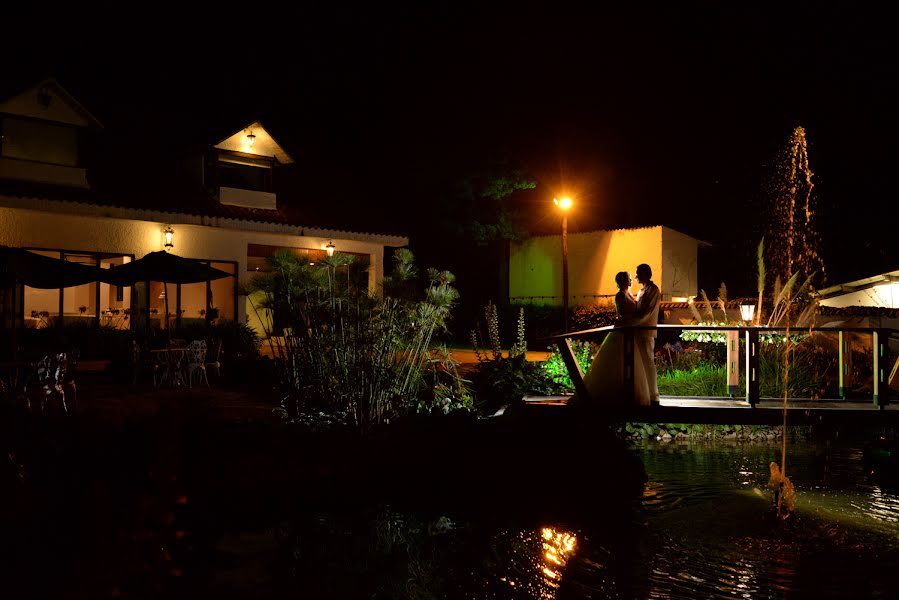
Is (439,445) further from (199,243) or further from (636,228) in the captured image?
(636,228)

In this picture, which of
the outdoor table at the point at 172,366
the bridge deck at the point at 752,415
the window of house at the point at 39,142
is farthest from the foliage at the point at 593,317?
the window of house at the point at 39,142

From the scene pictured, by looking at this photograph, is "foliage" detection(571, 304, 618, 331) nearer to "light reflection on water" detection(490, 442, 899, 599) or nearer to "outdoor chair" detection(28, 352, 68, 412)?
"light reflection on water" detection(490, 442, 899, 599)

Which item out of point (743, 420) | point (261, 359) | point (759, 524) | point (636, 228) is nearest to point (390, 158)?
point (636, 228)

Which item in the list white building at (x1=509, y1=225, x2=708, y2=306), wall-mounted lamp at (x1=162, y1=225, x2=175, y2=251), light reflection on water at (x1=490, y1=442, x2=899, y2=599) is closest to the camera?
light reflection on water at (x1=490, y1=442, x2=899, y2=599)

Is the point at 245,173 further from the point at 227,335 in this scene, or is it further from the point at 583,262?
the point at 583,262

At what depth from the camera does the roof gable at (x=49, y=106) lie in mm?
16984

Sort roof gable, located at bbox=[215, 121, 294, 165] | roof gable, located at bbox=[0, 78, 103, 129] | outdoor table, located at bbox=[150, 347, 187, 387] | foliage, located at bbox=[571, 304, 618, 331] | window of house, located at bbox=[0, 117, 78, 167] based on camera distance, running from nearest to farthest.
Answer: outdoor table, located at bbox=[150, 347, 187, 387] < roof gable, located at bbox=[0, 78, 103, 129] < window of house, located at bbox=[0, 117, 78, 167] < roof gable, located at bbox=[215, 121, 294, 165] < foliage, located at bbox=[571, 304, 618, 331]

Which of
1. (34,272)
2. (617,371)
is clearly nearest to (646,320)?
(617,371)

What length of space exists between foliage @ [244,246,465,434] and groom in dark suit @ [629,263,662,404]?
2246mm

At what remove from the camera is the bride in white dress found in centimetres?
→ 927

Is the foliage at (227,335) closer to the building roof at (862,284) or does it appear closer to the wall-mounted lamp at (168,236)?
the wall-mounted lamp at (168,236)

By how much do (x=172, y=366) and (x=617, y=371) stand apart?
7641mm

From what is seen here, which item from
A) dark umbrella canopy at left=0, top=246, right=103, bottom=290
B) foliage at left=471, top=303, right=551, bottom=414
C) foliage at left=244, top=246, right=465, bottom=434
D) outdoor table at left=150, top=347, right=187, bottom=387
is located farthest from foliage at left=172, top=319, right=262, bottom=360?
foliage at left=244, top=246, right=465, bottom=434

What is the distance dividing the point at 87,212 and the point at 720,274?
2329cm
